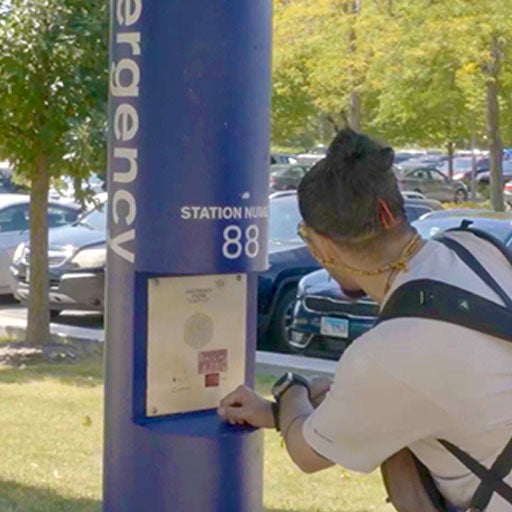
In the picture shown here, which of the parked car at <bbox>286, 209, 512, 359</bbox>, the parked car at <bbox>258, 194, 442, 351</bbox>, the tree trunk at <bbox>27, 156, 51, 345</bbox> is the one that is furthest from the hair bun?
the parked car at <bbox>258, 194, 442, 351</bbox>

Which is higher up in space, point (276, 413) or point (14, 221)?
point (276, 413)

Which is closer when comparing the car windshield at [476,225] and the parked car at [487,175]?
the car windshield at [476,225]

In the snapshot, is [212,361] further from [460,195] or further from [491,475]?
[460,195]

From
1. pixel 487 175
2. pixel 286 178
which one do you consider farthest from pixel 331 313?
pixel 487 175

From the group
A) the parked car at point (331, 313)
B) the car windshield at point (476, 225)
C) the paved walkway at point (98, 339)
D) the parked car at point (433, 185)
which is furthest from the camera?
the parked car at point (433, 185)

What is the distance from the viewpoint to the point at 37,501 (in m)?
6.50

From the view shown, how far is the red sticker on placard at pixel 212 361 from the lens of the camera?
3877 mm

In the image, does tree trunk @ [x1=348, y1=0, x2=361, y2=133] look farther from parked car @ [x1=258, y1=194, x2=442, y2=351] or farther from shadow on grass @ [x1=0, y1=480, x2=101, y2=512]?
shadow on grass @ [x1=0, y1=480, x2=101, y2=512]

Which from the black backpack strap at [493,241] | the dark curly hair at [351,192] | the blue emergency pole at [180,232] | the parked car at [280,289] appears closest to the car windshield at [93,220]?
the parked car at [280,289]

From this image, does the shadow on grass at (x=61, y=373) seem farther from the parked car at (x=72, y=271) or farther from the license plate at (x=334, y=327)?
the parked car at (x=72, y=271)

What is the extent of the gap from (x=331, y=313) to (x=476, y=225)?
165 cm

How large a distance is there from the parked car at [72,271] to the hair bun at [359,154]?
12.4 m

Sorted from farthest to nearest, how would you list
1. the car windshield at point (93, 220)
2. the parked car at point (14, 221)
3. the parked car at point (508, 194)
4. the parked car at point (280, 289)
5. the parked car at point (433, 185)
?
the parked car at point (433, 185) < the parked car at point (508, 194) < the parked car at point (14, 221) < the car windshield at point (93, 220) < the parked car at point (280, 289)

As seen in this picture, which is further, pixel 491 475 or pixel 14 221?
pixel 14 221
